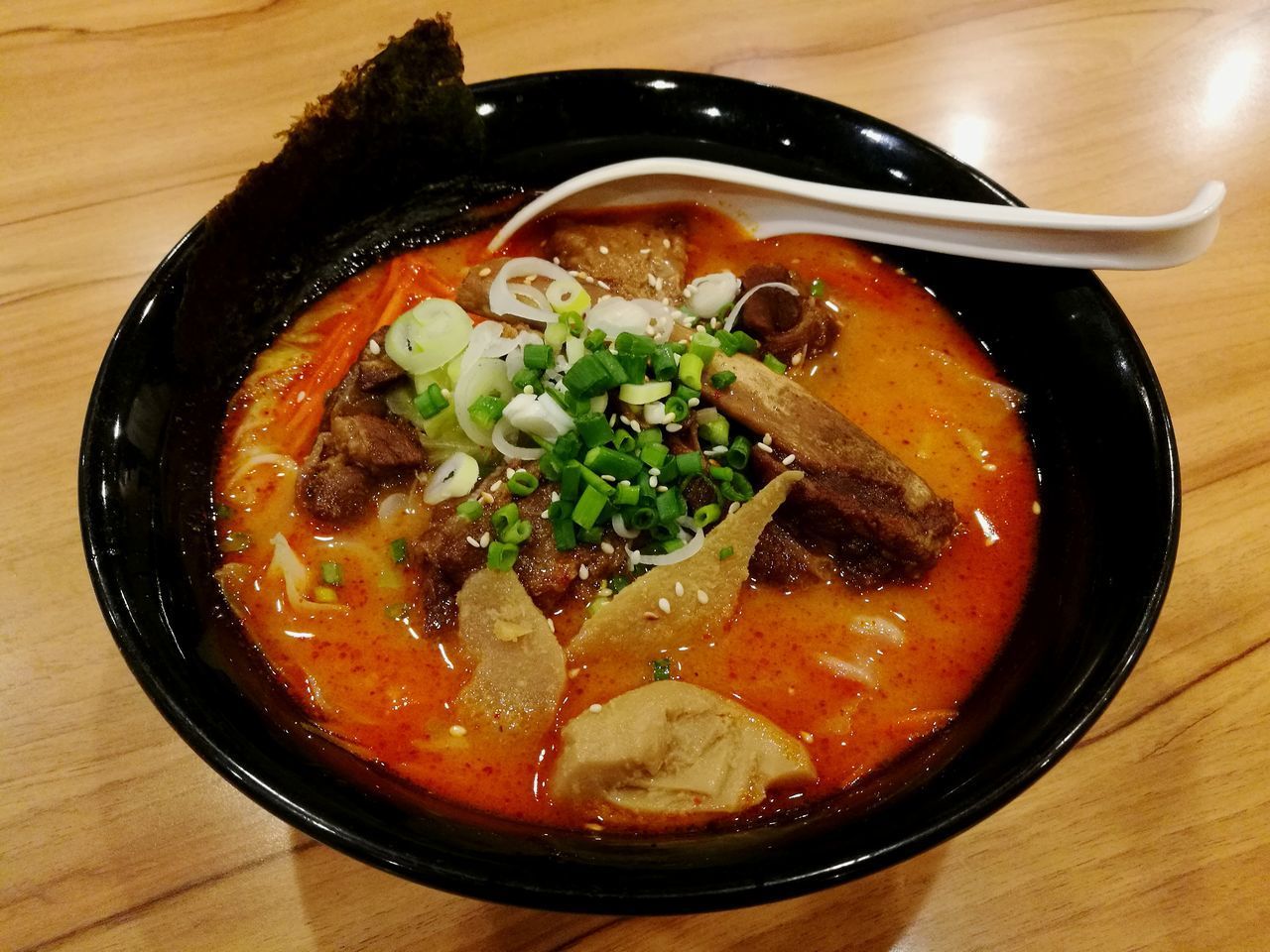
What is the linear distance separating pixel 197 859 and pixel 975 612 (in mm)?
1634

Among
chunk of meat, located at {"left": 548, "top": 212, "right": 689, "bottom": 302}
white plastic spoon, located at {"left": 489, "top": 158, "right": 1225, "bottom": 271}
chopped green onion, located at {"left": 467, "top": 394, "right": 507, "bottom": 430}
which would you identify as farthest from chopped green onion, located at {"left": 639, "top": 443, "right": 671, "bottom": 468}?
white plastic spoon, located at {"left": 489, "top": 158, "right": 1225, "bottom": 271}

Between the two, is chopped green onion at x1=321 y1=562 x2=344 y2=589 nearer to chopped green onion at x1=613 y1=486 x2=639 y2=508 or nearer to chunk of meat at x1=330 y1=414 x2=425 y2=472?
chunk of meat at x1=330 y1=414 x2=425 y2=472

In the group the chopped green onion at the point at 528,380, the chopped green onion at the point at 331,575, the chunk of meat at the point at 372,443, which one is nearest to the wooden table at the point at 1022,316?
the chopped green onion at the point at 331,575

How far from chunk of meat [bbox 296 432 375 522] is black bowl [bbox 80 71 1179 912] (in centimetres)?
22

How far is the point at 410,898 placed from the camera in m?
1.62

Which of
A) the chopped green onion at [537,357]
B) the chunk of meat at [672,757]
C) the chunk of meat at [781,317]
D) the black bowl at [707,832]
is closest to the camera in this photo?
the black bowl at [707,832]

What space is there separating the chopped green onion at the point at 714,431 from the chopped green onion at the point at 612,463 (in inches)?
8.2

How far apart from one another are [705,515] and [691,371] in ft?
1.07

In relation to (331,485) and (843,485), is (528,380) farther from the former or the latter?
(843,485)

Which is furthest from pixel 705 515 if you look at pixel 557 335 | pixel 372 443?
pixel 372 443

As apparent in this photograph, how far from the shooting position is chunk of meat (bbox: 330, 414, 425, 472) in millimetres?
1852

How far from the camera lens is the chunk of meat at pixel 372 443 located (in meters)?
1.85

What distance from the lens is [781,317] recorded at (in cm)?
213

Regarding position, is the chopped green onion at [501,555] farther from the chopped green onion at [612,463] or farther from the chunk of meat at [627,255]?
the chunk of meat at [627,255]
